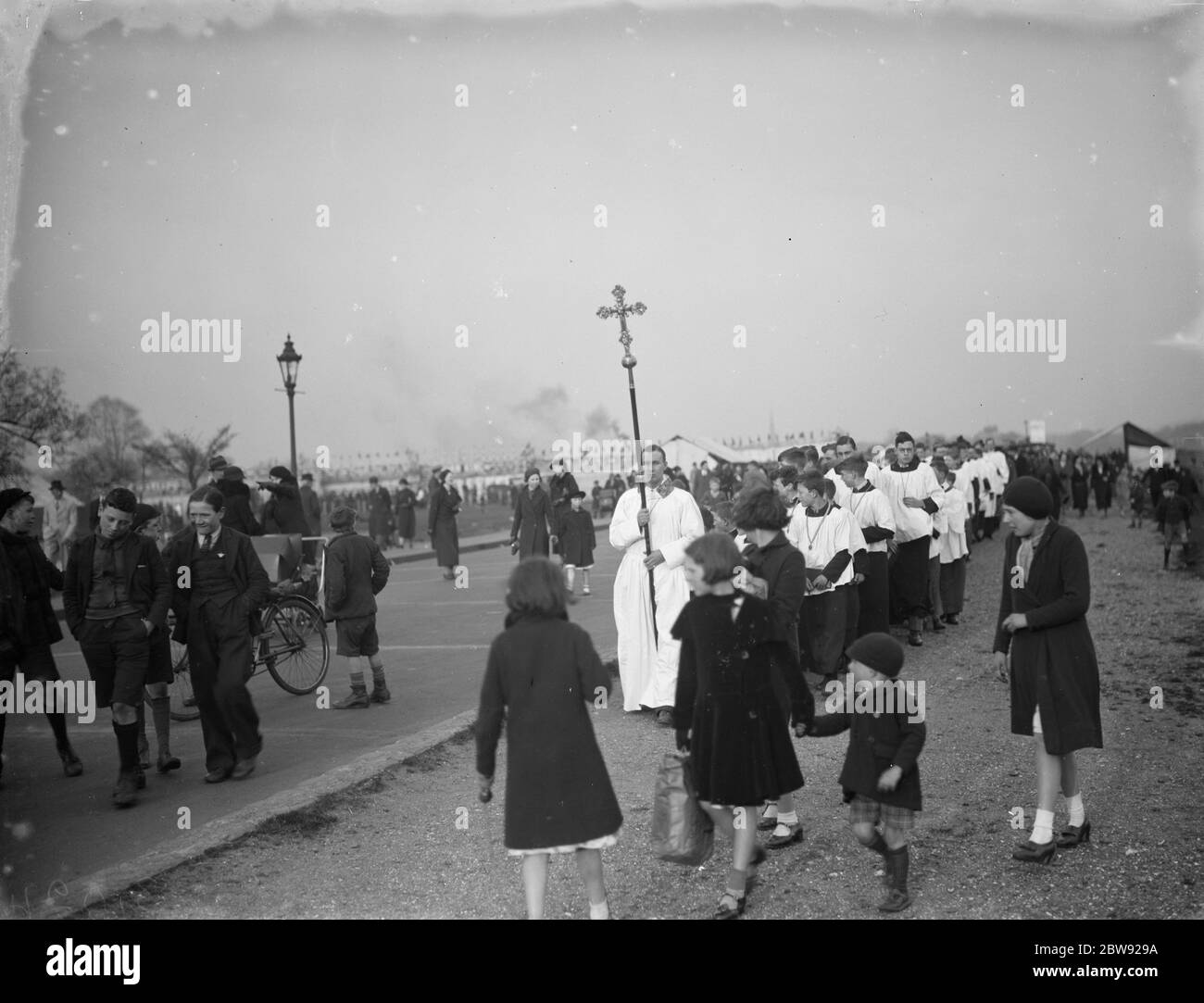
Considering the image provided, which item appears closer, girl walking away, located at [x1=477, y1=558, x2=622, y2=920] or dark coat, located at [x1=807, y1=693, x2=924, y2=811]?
girl walking away, located at [x1=477, y1=558, x2=622, y2=920]

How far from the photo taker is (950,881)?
4.75 m

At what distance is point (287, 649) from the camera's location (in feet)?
30.6

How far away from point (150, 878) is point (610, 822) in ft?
7.07

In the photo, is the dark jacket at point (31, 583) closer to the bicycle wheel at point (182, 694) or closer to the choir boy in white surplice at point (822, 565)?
the bicycle wheel at point (182, 694)

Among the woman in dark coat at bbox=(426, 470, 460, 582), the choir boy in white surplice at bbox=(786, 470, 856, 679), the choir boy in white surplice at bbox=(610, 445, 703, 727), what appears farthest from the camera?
the woman in dark coat at bbox=(426, 470, 460, 582)

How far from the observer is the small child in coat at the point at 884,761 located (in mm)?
4449

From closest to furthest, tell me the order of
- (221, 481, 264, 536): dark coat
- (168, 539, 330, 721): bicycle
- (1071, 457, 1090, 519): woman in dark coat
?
(168, 539, 330, 721): bicycle < (221, 481, 264, 536): dark coat < (1071, 457, 1090, 519): woman in dark coat

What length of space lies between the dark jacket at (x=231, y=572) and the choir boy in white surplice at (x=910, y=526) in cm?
655

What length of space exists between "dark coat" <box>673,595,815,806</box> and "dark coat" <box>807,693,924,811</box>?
252mm

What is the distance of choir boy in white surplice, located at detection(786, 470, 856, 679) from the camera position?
801cm

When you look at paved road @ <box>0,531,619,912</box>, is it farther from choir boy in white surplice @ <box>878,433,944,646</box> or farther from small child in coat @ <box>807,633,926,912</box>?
small child in coat @ <box>807,633,926,912</box>

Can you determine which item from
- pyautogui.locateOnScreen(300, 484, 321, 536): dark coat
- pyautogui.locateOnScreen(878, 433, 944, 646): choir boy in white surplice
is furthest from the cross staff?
→ pyautogui.locateOnScreen(300, 484, 321, 536): dark coat
